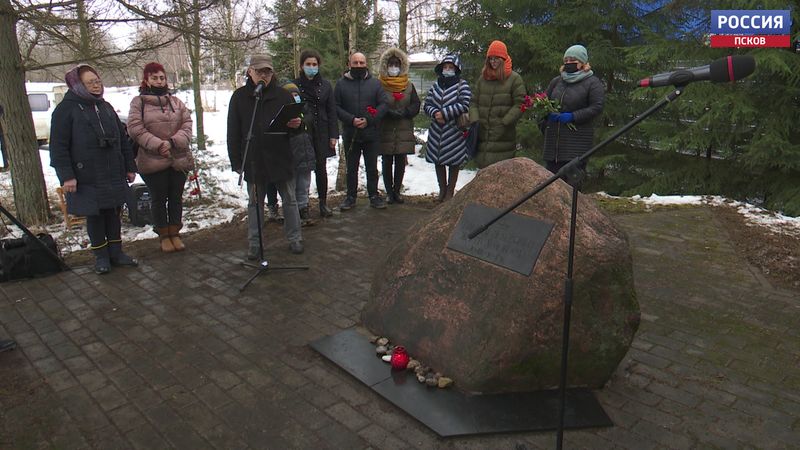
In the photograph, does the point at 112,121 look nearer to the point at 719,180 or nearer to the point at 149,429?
the point at 149,429

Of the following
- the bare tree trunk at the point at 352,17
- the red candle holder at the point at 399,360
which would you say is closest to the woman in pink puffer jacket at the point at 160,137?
the red candle holder at the point at 399,360

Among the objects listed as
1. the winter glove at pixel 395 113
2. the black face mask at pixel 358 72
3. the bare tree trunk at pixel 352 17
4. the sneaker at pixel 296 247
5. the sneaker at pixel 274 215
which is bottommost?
the sneaker at pixel 296 247

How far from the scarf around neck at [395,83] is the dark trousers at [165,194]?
8.77 feet

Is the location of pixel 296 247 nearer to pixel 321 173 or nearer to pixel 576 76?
pixel 321 173

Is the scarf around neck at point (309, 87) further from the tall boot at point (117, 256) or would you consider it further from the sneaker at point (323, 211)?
the tall boot at point (117, 256)

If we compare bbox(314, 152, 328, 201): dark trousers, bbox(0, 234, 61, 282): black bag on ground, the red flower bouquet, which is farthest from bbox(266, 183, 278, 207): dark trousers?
the red flower bouquet

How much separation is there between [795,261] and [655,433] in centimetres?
353

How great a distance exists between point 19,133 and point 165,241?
2703 millimetres

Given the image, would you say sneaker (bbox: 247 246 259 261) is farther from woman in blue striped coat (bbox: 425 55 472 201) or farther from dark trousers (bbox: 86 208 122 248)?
woman in blue striped coat (bbox: 425 55 472 201)

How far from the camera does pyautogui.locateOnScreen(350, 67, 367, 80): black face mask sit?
664cm

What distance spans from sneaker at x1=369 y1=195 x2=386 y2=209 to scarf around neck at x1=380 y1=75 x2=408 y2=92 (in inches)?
53.9

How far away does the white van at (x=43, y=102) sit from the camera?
54.2 ft

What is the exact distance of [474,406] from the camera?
3.00 metres

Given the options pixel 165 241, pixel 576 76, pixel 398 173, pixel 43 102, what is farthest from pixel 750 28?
pixel 43 102
